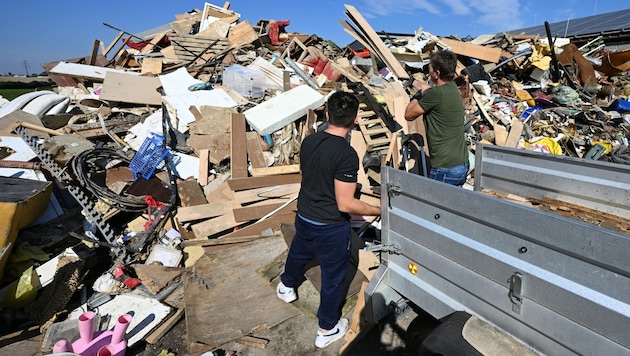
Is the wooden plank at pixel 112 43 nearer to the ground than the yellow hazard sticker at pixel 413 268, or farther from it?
farther from it

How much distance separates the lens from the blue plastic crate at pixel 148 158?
16.1ft

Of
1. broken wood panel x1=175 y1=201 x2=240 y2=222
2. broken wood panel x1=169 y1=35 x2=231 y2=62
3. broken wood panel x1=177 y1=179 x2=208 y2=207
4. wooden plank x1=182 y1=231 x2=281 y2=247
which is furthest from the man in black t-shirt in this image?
broken wood panel x1=169 y1=35 x2=231 y2=62

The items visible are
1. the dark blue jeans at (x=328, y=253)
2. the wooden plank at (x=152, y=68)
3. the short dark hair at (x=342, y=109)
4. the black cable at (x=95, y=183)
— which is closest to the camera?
the short dark hair at (x=342, y=109)

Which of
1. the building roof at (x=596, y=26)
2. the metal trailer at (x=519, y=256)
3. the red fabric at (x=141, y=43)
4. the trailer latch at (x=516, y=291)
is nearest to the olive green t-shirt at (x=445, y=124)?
the metal trailer at (x=519, y=256)

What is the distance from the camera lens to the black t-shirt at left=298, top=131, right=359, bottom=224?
2.28m

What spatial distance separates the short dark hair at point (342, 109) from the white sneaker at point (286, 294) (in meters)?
1.60

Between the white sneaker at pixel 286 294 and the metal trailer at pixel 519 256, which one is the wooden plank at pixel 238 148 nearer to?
the white sneaker at pixel 286 294

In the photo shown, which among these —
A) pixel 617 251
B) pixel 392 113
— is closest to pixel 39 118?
pixel 392 113

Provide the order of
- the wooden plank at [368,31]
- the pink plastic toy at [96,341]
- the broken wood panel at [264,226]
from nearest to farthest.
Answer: the pink plastic toy at [96,341], the broken wood panel at [264,226], the wooden plank at [368,31]

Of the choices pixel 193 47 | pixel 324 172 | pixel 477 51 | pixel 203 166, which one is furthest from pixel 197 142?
pixel 477 51

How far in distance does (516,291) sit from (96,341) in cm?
304

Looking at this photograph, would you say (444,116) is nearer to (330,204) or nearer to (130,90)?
(330,204)

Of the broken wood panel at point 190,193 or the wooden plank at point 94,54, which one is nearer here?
the broken wood panel at point 190,193

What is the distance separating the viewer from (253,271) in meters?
3.56
